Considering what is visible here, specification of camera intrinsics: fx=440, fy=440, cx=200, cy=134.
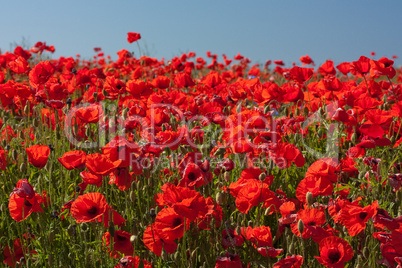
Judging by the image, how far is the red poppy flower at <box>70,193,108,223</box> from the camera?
171cm

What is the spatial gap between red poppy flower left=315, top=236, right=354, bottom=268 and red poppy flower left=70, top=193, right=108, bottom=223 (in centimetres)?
83

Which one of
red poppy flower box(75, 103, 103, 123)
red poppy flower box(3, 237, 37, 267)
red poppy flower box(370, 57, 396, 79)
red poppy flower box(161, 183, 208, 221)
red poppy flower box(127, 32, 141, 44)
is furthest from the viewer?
red poppy flower box(127, 32, 141, 44)

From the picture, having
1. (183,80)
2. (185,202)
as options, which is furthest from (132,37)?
(185,202)

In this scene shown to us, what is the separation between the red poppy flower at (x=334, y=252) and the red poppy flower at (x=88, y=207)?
0.83 m

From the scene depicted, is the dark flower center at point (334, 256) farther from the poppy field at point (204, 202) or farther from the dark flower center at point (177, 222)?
the dark flower center at point (177, 222)

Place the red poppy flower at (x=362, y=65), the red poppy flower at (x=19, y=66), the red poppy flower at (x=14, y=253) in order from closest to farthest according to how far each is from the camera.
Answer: the red poppy flower at (x=14, y=253) → the red poppy flower at (x=362, y=65) → the red poppy flower at (x=19, y=66)

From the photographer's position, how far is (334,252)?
1606 millimetres

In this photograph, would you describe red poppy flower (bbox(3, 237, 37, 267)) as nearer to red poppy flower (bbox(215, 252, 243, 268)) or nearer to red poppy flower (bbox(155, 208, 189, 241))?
red poppy flower (bbox(155, 208, 189, 241))

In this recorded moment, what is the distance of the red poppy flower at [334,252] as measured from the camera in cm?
158

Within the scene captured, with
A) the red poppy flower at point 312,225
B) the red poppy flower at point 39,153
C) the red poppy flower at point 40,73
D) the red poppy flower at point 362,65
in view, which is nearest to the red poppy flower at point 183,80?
the red poppy flower at point 40,73

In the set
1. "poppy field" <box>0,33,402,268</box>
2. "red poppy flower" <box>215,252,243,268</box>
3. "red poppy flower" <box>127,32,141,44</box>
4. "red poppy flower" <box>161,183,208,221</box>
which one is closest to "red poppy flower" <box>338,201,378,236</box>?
"poppy field" <box>0,33,402,268</box>

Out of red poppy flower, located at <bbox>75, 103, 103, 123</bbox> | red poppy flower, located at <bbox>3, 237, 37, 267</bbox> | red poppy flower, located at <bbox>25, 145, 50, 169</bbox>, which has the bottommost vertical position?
red poppy flower, located at <bbox>3, 237, 37, 267</bbox>

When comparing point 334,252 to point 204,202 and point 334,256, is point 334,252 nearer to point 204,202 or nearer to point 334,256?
point 334,256

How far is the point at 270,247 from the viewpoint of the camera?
5.77 ft
